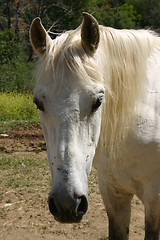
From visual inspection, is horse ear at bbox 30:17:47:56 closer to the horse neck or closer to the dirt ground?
the horse neck

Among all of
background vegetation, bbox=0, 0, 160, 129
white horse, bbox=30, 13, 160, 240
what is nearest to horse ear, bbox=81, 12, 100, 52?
white horse, bbox=30, 13, 160, 240

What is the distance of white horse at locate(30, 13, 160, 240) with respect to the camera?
66.9 inches

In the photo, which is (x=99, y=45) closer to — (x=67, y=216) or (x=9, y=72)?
(x=67, y=216)

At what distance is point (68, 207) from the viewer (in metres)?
1.62

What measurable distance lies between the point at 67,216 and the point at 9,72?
12.4m

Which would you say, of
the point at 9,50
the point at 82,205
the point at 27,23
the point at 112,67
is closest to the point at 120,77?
the point at 112,67

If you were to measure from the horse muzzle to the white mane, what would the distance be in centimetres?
57

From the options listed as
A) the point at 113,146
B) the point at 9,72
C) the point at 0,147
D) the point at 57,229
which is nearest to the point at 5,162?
the point at 0,147

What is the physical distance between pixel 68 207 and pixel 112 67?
0.84 meters

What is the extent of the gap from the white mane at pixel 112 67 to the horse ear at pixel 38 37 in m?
0.04

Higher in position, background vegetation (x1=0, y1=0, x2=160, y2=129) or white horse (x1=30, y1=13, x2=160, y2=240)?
white horse (x1=30, y1=13, x2=160, y2=240)

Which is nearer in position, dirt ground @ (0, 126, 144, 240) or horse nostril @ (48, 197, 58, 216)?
horse nostril @ (48, 197, 58, 216)

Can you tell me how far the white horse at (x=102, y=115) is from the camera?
170 cm

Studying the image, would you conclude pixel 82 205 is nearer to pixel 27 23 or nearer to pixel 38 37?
pixel 38 37
